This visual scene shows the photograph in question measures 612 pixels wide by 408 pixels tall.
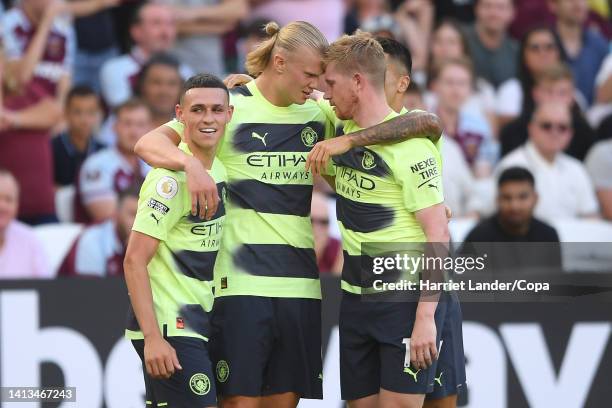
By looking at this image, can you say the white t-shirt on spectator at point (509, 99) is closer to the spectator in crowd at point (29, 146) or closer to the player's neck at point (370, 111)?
the spectator in crowd at point (29, 146)

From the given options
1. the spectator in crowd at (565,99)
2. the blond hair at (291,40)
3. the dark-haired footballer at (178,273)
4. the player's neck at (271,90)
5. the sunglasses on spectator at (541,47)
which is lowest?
the dark-haired footballer at (178,273)

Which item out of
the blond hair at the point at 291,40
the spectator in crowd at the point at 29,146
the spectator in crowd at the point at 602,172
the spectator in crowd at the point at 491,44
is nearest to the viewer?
the blond hair at the point at 291,40

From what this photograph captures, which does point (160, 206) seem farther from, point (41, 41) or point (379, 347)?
point (41, 41)

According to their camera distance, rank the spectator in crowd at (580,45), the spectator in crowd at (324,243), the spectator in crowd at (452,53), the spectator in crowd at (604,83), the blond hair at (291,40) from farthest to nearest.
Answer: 1. the spectator in crowd at (580,45)
2. the spectator in crowd at (604,83)
3. the spectator in crowd at (452,53)
4. the spectator in crowd at (324,243)
5. the blond hair at (291,40)

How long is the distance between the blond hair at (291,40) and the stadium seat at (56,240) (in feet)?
12.2

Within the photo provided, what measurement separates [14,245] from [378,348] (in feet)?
13.4

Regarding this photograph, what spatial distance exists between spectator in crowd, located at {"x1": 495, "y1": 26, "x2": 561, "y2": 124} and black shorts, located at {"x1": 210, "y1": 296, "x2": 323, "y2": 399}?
6.56 m

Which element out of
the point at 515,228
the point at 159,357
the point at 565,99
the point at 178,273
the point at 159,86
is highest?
the point at 159,86

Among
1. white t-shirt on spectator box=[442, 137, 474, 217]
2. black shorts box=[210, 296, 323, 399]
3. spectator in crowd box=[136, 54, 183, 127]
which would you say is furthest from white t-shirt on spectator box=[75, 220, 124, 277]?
black shorts box=[210, 296, 323, 399]

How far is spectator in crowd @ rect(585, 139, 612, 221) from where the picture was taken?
1188cm

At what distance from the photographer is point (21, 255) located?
991 centimetres

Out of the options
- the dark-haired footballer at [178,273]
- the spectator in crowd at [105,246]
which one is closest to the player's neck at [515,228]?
the spectator in crowd at [105,246]

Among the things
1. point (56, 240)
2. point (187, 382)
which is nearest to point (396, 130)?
point (187, 382)

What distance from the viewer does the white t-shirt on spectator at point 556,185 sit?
11.3 meters
